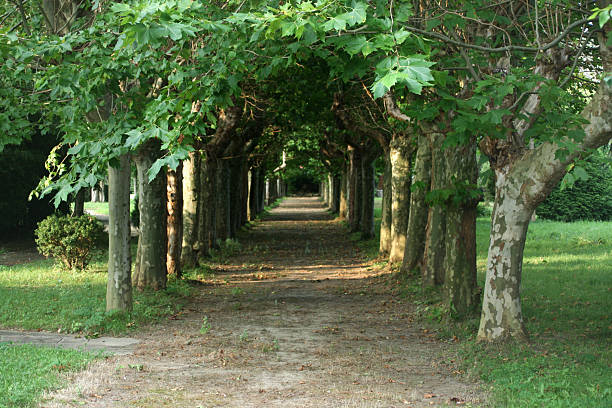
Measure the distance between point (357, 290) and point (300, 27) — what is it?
11065mm

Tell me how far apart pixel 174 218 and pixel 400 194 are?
6727mm

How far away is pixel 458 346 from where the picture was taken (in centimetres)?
980

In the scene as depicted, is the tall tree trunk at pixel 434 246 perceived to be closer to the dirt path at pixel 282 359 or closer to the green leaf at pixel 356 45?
the dirt path at pixel 282 359

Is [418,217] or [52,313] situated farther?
[418,217]

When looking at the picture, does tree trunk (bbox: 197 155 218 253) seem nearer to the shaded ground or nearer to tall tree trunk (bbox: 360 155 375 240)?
the shaded ground

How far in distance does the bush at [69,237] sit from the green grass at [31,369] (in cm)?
919

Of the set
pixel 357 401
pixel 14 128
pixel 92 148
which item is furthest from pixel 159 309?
pixel 357 401

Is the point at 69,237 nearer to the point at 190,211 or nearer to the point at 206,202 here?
the point at 190,211

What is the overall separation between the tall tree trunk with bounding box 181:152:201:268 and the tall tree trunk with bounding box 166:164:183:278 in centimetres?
216

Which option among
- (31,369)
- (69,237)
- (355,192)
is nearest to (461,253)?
(31,369)

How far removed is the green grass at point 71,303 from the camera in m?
11.0

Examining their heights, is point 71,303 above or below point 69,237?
below

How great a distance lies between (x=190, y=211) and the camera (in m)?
19.4

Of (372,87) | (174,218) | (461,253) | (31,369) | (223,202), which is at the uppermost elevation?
(372,87)
